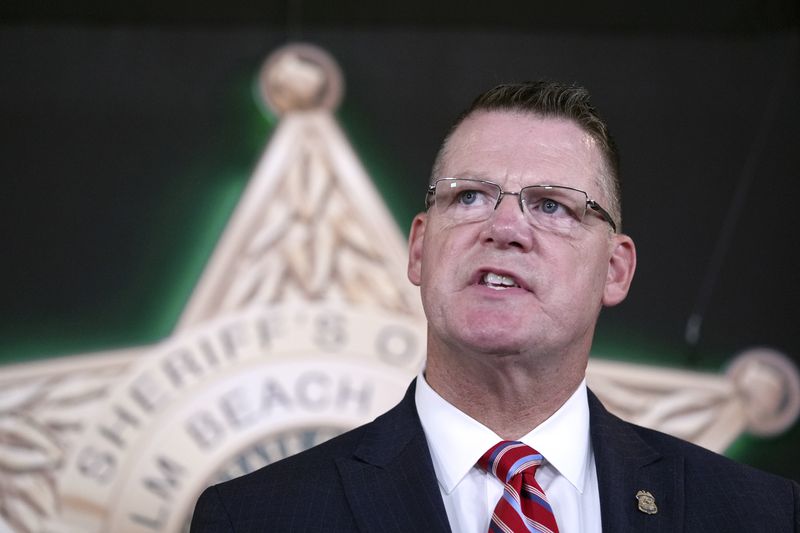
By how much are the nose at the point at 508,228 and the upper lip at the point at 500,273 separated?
0.04 meters

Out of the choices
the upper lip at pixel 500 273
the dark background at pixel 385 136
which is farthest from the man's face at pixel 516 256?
the dark background at pixel 385 136

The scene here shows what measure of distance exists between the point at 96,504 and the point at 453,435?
1.61 meters

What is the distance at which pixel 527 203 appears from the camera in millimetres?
1700

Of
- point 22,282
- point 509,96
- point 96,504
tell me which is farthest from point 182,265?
point 509,96

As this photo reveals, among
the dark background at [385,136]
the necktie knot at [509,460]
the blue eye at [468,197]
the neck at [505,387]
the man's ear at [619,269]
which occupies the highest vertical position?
the dark background at [385,136]

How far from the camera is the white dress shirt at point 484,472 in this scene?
64.5 inches

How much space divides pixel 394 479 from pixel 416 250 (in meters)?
0.44

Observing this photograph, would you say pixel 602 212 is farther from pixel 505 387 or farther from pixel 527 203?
pixel 505 387

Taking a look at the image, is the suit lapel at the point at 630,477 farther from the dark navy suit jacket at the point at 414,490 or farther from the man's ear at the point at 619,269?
the man's ear at the point at 619,269

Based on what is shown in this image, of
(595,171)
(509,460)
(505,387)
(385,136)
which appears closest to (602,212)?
(595,171)

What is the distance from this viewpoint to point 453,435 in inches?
66.4

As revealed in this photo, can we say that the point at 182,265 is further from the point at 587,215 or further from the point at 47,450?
the point at 587,215

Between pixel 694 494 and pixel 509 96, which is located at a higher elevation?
pixel 509 96

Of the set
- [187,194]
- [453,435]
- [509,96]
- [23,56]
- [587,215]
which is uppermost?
[23,56]
